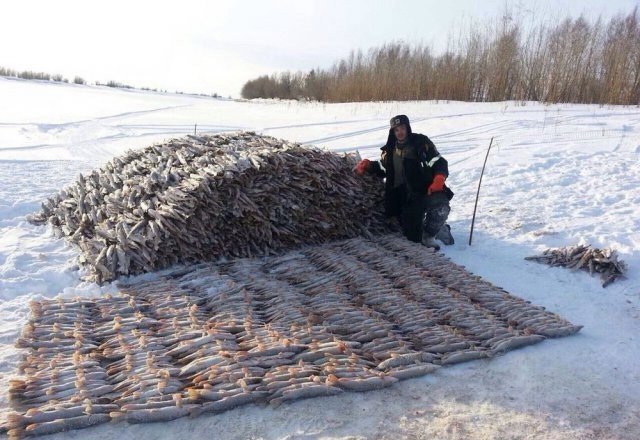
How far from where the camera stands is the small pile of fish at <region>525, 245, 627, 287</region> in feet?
17.9

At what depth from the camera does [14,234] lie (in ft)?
21.5

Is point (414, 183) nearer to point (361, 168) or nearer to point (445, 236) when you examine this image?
point (361, 168)

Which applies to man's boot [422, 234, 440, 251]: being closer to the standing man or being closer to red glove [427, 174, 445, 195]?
the standing man

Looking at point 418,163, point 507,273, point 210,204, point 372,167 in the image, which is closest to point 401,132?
point 418,163

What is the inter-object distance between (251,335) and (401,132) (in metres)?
3.32

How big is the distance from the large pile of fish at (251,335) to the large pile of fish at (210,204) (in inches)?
11.8

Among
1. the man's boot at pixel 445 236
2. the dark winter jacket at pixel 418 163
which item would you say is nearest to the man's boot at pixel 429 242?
the man's boot at pixel 445 236

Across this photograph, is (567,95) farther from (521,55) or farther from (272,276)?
(272,276)

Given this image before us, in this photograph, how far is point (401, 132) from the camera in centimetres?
636

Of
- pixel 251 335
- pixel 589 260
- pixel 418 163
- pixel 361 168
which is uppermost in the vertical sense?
pixel 418 163

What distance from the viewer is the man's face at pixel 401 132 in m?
6.33

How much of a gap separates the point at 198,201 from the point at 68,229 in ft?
6.69

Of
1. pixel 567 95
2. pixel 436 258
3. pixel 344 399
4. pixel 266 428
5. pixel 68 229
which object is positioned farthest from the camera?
pixel 567 95

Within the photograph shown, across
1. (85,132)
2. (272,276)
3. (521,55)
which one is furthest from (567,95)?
(85,132)
